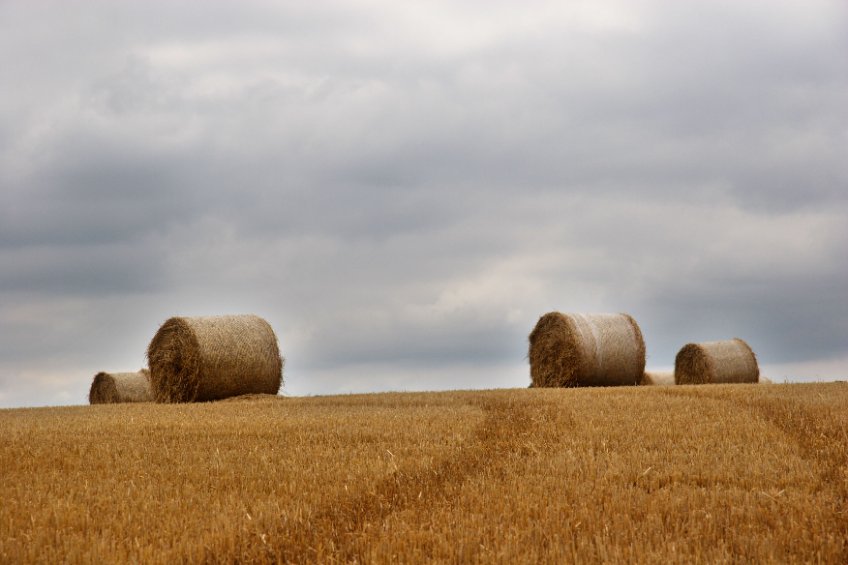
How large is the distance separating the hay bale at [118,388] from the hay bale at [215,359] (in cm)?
637

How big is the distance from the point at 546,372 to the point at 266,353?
28.1 feet

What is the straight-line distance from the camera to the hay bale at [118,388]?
28.9 meters

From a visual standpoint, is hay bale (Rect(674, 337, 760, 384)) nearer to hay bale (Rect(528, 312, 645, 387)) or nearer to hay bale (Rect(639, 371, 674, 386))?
hay bale (Rect(639, 371, 674, 386))

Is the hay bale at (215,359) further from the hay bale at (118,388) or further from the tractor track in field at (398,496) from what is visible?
the tractor track in field at (398,496)

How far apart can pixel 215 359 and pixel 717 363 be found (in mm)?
17716

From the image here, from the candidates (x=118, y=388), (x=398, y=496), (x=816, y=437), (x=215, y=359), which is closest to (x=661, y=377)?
(x=215, y=359)

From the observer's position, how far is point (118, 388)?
2889cm

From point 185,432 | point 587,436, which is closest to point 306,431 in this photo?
point 185,432

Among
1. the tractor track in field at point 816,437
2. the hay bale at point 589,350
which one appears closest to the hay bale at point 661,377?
the hay bale at point 589,350

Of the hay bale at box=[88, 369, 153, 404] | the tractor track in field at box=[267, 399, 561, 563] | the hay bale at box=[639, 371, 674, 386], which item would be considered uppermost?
the hay bale at box=[88, 369, 153, 404]

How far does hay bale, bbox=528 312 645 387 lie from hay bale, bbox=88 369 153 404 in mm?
13311

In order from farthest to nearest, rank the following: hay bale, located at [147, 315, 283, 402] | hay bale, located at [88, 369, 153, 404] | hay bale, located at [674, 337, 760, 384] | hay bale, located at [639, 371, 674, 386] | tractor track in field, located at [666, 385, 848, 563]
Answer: hay bale, located at [639, 371, 674, 386]
hay bale, located at [674, 337, 760, 384]
hay bale, located at [88, 369, 153, 404]
hay bale, located at [147, 315, 283, 402]
tractor track in field, located at [666, 385, 848, 563]

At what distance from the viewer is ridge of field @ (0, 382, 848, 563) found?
22.2 ft

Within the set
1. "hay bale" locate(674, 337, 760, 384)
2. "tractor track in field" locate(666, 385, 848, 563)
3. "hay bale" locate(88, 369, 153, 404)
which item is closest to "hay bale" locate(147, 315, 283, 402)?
"hay bale" locate(88, 369, 153, 404)
